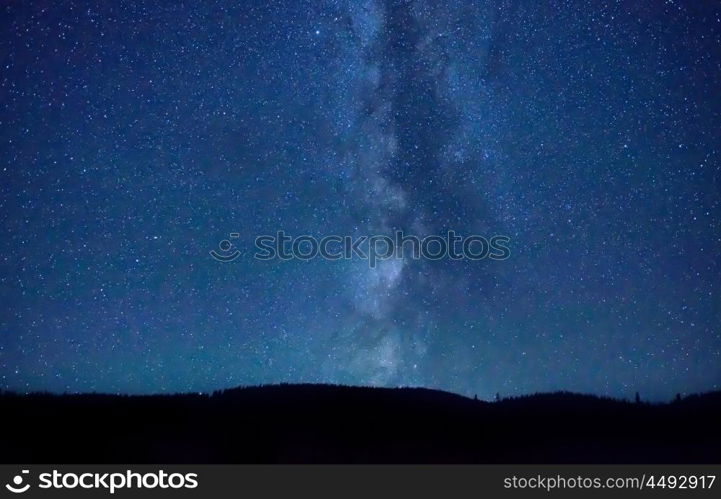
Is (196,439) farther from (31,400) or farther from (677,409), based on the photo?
(677,409)

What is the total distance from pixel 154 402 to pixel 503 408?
36.4 ft

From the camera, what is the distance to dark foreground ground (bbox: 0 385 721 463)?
1059 centimetres

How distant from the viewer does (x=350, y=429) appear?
12.8 meters

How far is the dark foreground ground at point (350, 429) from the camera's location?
10.6 metres
